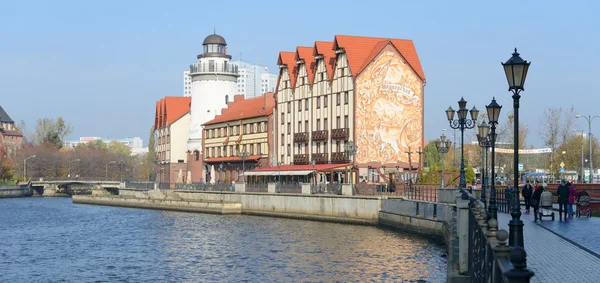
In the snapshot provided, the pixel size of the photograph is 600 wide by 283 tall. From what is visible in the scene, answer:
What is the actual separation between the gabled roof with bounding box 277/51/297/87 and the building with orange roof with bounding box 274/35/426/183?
634cm

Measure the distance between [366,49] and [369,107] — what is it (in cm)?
595

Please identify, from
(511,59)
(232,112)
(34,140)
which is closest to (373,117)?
(232,112)

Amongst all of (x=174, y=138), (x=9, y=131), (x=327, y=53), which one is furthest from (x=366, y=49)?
(x=9, y=131)

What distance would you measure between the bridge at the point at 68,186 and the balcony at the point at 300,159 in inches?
2310

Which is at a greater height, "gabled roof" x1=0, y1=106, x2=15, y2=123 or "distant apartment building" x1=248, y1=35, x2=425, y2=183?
"gabled roof" x1=0, y1=106, x2=15, y2=123

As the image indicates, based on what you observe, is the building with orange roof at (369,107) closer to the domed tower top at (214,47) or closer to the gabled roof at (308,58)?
the gabled roof at (308,58)

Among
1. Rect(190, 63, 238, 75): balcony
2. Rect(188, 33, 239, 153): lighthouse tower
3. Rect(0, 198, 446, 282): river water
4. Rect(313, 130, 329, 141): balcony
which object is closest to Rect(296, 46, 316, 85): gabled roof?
Rect(313, 130, 329, 141): balcony

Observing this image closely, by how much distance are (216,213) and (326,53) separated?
19.7m

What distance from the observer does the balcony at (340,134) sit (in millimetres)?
77750

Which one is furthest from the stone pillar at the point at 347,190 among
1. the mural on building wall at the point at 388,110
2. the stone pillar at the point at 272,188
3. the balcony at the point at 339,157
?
the balcony at the point at 339,157

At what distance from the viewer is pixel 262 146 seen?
9462 centimetres

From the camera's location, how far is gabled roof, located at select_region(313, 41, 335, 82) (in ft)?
266

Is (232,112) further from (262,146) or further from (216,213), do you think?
(216,213)

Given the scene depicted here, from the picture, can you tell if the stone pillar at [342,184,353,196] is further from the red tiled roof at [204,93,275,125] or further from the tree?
the tree
